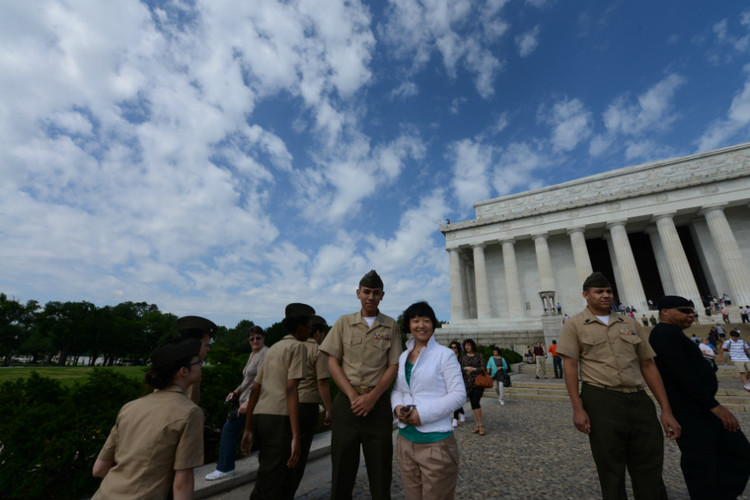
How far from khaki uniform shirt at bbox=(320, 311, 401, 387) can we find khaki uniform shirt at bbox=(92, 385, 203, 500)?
1470 millimetres

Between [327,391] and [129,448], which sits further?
[327,391]

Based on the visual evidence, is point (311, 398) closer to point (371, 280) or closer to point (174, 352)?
point (371, 280)

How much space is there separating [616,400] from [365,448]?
246 centimetres

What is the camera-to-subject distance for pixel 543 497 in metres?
4.15

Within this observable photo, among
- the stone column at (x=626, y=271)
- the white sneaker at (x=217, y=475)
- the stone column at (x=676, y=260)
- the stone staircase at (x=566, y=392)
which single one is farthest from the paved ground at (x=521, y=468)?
the stone column at (x=676, y=260)

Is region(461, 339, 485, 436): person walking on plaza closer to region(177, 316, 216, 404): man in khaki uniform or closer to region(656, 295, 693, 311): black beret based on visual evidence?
region(656, 295, 693, 311): black beret

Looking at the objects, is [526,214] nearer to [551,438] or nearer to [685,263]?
[685,263]

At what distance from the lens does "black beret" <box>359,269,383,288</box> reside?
3461 millimetres

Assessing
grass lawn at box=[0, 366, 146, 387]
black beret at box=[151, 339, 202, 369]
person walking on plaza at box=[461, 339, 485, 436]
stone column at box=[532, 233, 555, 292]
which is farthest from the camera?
stone column at box=[532, 233, 555, 292]

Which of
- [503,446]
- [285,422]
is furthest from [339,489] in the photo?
[503,446]

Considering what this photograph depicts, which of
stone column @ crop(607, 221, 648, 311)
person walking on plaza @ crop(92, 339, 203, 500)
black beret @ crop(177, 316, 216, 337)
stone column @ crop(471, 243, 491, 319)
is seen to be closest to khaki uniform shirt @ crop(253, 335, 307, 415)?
black beret @ crop(177, 316, 216, 337)

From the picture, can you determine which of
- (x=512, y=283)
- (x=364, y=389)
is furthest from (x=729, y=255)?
(x=364, y=389)

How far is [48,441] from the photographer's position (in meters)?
3.87

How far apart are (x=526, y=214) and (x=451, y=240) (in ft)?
27.0
